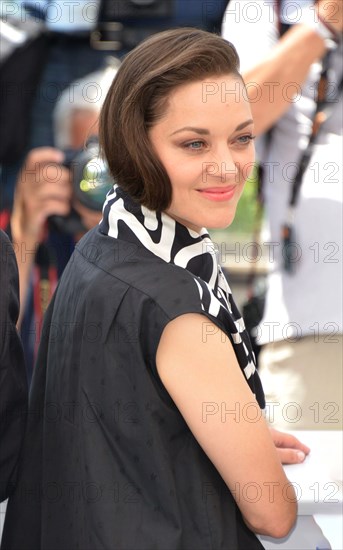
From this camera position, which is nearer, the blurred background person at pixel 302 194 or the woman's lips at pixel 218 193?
the woman's lips at pixel 218 193

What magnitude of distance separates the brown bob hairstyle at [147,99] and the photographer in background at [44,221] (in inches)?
30.7

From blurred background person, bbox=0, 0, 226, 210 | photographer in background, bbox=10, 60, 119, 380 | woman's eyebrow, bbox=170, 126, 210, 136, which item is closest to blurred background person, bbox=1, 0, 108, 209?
blurred background person, bbox=0, 0, 226, 210

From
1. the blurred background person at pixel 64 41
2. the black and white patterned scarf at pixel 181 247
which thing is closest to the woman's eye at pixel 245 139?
the black and white patterned scarf at pixel 181 247

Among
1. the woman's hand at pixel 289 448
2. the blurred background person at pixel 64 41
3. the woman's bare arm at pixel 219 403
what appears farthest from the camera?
the blurred background person at pixel 64 41

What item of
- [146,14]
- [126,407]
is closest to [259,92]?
[126,407]

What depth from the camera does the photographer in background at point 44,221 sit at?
88.0 inches

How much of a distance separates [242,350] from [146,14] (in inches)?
82.5

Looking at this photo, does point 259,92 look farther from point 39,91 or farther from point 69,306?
point 39,91

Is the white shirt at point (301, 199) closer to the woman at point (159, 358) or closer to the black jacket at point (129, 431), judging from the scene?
the woman at point (159, 358)

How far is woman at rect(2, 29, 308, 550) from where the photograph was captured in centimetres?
120

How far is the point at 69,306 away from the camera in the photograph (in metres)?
1.31

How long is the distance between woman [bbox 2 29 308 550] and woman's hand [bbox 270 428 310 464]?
0.13 m

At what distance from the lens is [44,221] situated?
228cm

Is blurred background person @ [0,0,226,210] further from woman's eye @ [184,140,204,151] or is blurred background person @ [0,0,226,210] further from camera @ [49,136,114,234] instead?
woman's eye @ [184,140,204,151]
